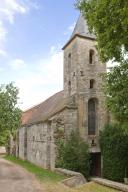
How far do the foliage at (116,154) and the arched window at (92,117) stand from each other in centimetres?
226

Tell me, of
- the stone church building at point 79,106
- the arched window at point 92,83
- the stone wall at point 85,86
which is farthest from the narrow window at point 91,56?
the arched window at point 92,83

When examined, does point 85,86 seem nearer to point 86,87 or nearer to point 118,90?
point 86,87

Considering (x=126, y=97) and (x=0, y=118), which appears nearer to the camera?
(x=126, y=97)

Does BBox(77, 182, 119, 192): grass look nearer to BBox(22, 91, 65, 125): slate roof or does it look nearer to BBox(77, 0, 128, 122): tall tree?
BBox(77, 0, 128, 122): tall tree

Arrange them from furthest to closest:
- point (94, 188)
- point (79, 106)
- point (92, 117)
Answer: point (92, 117), point (79, 106), point (94, 188)

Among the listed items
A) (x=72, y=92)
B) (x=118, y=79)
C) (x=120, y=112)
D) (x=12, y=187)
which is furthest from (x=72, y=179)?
(x=72, y=92)

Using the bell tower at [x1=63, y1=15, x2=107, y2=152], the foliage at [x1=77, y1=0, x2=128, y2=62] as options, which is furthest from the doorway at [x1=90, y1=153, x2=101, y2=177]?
the foliage at [x1=77, y1=0, x2=128, y2=62]

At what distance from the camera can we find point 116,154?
3098 centimetres

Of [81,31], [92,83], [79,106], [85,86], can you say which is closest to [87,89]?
[85,86]

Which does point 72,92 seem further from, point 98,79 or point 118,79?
point 118,79

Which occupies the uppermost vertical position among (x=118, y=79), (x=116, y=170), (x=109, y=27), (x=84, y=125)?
(x=109, y=27)

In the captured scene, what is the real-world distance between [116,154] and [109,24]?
16.5m

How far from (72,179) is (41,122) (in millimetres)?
14598

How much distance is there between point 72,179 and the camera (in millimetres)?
20969
